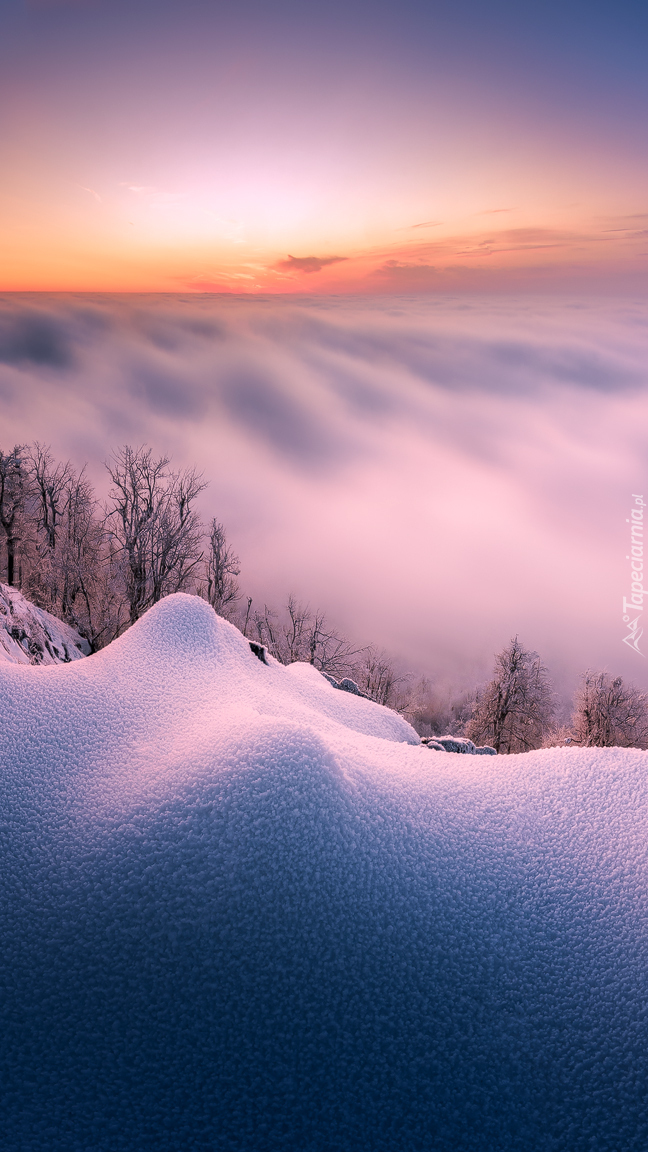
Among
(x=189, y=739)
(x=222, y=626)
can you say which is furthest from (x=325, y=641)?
(x=189, y=739)

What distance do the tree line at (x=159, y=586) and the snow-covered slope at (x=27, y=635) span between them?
411 inches

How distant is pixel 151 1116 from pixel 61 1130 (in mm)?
405

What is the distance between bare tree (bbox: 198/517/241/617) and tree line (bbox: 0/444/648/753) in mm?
53

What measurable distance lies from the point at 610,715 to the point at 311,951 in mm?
29961

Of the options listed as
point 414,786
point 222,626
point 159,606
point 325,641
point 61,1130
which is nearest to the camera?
point 61,1130

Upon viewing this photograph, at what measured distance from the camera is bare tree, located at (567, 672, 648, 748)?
28.2 m

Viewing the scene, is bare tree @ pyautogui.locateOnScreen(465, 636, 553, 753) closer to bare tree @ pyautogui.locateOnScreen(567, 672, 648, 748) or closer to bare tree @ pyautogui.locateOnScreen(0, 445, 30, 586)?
bare tree @ pyautogui.locateOnScreen(567, 672, 648, 748)

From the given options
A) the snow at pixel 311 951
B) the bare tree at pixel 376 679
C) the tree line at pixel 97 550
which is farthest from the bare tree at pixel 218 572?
the snow at pixel 311 951

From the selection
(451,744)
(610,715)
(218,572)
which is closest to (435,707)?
(610,715)

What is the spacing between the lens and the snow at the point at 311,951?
99.3 inches

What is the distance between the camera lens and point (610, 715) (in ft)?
93.3

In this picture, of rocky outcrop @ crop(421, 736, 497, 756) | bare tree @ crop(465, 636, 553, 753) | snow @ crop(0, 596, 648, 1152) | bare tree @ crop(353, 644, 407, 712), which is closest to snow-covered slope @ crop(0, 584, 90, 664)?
snow @ crop(0, 596, 648, 1152)

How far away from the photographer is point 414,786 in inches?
158

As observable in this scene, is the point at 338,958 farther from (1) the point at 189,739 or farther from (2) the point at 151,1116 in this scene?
(1) the point at 189,739
